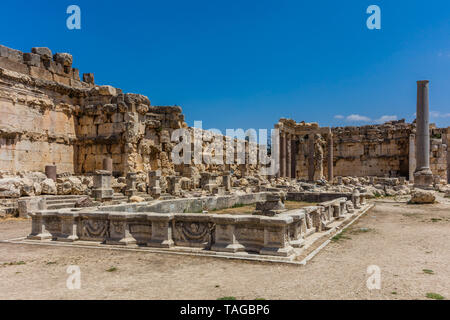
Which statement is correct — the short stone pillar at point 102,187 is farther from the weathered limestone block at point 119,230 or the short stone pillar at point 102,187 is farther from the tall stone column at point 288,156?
the tall stone column at point 288,156

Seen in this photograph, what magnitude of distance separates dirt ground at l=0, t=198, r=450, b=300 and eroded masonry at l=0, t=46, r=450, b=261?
0.62 meters

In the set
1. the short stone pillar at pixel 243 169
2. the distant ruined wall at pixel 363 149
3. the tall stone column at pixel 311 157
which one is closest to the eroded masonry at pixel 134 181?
the distant ruined wall at pixel 363 149

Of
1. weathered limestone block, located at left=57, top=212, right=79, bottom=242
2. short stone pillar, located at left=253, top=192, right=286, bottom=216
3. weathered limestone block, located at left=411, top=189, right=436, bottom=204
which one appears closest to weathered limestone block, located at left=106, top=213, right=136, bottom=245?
weathered limestone block, located at left=57, top=212, right=79, bottom=242

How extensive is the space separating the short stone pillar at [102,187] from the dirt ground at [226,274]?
639 cm

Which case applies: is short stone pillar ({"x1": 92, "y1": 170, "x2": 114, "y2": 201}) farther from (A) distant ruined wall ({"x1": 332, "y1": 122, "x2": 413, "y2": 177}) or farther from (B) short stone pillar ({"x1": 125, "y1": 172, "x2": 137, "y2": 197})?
(A) distant ruined wall ({"x1": 332, "y1": 122, "x2": 413, "y2": 177})

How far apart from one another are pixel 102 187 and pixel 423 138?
20.3 metres

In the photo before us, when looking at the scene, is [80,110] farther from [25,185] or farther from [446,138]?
[446,138]

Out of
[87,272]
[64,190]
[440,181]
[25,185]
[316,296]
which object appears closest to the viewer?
[316,296]

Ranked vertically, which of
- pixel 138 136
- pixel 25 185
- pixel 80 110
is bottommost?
pixel 25 185

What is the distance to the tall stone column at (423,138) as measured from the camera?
2250 centimetres

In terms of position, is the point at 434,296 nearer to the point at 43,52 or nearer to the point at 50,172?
the point at 50,172

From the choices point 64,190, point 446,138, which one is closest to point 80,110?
point 64,190

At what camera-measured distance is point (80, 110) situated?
1875 cm
